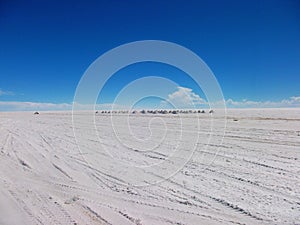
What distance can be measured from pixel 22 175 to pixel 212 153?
5816 mm

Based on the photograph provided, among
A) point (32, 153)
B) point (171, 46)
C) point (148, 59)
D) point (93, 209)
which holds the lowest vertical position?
point (93, 209)

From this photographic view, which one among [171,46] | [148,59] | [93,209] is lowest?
[93,209]

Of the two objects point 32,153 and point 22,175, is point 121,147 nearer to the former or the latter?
point 32,153

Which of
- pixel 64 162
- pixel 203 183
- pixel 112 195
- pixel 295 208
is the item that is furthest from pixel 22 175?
pixel 295 208

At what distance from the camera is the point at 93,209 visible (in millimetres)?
4336

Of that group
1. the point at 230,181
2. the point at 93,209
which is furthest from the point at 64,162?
the point at 230,181

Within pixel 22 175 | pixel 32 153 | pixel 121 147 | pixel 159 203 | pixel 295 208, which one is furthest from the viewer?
pixel 121 147

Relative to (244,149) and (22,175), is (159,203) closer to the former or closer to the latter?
(22,175)

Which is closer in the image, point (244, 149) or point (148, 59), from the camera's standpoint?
point (148, 59)

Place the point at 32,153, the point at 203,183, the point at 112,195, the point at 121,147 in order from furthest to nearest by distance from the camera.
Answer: the point at 121,147
the point at 32,153
the point at 203,183
the point at 112,195

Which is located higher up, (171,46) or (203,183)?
(171,46)

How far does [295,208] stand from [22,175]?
19.0 feet

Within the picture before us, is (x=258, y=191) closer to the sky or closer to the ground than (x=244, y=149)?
closer to the ground

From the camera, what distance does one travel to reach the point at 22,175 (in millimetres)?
6336
